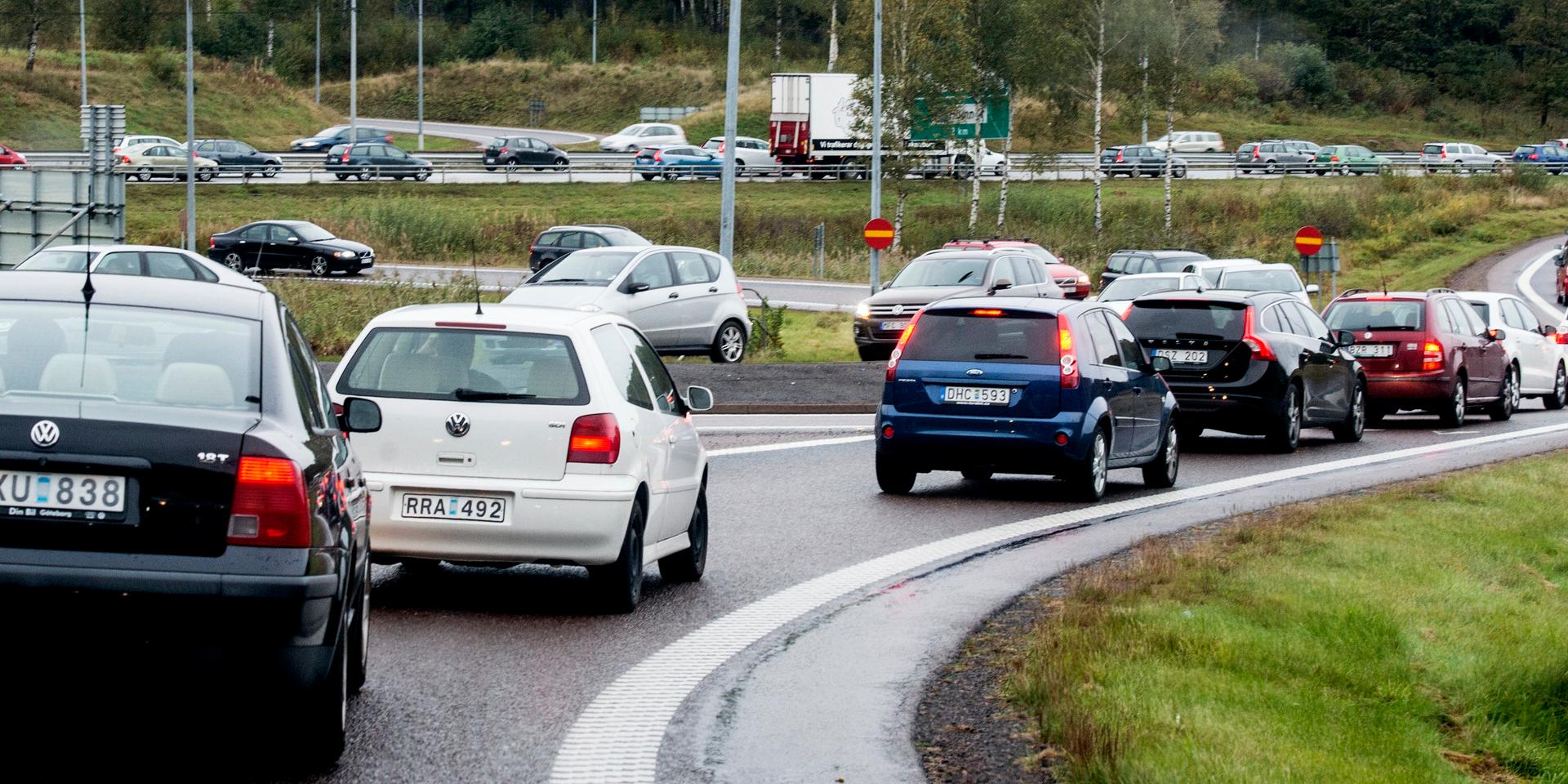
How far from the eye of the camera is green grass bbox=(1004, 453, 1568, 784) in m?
6.62

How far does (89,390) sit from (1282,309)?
643 inches

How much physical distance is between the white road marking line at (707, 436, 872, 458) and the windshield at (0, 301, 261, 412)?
11.7 m

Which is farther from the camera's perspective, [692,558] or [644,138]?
[644,138]

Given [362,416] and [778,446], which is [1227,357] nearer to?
[778,446]

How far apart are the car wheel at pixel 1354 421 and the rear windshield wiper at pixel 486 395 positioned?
14.0 m

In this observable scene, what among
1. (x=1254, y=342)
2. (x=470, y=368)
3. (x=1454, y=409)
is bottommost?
(x=1454, y=409)

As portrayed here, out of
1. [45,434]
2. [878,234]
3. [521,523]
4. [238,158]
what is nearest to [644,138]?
[238,158]

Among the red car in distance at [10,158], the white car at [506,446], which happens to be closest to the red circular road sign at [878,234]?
the white car at [506,446]

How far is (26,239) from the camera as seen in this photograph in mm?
35688

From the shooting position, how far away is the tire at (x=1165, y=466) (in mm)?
16672

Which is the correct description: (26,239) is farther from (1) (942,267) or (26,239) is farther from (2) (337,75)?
(2) (337,75)

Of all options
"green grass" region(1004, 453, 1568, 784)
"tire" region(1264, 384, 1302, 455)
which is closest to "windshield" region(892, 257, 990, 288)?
"tire" region(1264, 384, 1302, 455)

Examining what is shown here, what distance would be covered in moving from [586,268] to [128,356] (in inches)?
803

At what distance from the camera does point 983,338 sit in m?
15.2
